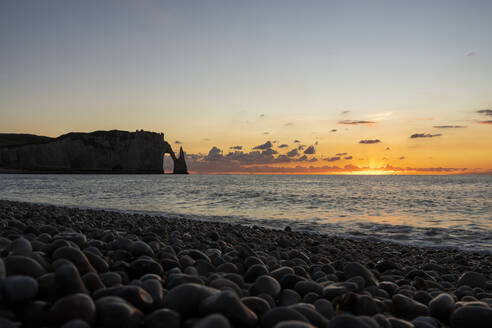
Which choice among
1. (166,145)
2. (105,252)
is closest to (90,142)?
(166,145)

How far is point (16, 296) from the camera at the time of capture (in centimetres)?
183

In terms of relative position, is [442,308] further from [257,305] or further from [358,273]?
[257,305]

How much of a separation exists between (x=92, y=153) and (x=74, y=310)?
84022 mm

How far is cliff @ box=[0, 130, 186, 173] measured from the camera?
75.8 m

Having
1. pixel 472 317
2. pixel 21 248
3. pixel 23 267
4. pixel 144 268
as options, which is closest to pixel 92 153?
pixel 21 248

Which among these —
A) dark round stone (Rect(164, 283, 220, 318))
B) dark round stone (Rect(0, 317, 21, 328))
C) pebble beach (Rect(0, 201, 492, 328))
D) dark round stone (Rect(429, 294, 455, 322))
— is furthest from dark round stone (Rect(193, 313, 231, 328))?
dark round stone (Rect(429, 294, 455, 322))

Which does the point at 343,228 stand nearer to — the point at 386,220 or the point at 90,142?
the point at 386,220

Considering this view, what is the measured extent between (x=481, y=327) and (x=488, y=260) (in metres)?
5.21

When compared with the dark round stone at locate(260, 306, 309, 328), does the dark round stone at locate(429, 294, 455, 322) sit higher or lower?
lower

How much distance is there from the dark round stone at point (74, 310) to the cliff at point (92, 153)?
267ft

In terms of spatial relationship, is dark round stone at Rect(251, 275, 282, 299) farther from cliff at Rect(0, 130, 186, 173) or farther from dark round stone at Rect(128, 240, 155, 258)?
cliff at Rect(0, 130, 186, 173)

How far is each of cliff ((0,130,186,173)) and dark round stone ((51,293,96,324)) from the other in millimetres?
81242

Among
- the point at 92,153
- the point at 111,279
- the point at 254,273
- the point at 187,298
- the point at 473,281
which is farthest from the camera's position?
the point at 92,153

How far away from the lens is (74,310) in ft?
5.58
